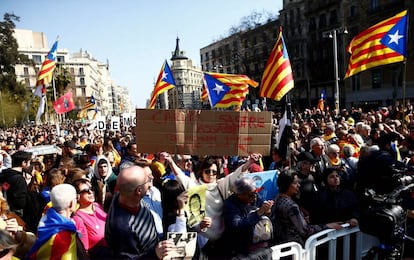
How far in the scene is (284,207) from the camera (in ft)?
10.1

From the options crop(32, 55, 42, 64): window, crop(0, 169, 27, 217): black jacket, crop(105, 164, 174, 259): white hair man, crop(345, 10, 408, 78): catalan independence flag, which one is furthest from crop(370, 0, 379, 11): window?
crop(32, 55, 42, 64): window

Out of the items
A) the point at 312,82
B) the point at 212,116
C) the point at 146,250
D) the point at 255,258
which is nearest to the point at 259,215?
the point at 255,258

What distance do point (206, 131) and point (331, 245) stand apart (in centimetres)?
183

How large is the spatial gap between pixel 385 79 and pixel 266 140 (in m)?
33.8

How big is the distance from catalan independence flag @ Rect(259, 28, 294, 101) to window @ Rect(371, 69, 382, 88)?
31.3 metres

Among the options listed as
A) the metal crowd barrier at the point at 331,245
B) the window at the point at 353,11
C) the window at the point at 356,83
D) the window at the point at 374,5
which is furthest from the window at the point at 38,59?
the metal crowd barrier at the point at 331,245

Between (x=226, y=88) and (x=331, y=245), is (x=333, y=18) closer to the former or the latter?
(x=226, y=88)

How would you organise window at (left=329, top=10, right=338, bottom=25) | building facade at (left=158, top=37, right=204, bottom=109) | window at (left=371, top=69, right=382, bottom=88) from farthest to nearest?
building facade at (left=158, top=37, right=204, bottom=109)
window at (left=329, top=10, right=338, bottom=25)
window at (left=371, top=69, right=382, bottom=88)

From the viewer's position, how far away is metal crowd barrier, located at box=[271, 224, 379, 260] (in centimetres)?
279

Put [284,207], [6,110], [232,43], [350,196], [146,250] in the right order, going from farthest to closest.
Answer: [232,43], [6,110], [350,196], [284,207], [146,250]

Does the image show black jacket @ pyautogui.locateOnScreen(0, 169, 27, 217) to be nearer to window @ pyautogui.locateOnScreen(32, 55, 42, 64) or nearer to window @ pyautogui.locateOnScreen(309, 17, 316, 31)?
window @ pyautogui.locateOnScreen(309, 17, 316, 31)

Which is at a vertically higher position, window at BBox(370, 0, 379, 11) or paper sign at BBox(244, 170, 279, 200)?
window at BBox(370, 0, 379, 11)

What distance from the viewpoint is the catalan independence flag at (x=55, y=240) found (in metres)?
2.26

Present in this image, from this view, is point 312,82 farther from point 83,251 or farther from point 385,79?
point 83,251
